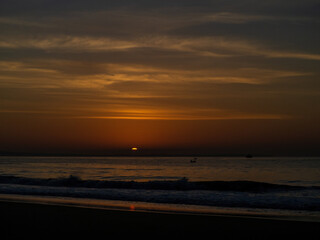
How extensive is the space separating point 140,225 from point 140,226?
13cm

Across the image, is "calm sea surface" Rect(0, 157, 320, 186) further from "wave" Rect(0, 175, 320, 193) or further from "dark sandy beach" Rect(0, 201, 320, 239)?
"dark sandy beach" Rect(0, 201, 320, 239)

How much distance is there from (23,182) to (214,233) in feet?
82.2

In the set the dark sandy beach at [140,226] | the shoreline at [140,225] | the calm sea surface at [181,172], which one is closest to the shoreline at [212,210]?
the shoreline at [140,225]

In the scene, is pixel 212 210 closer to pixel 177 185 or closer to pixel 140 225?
pixel 140 225

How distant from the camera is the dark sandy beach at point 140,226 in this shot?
816 cm

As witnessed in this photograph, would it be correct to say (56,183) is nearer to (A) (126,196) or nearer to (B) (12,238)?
(A) (126,196)

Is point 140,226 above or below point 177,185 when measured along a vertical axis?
above

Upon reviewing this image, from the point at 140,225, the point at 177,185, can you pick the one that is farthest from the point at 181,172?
the point at 140,225

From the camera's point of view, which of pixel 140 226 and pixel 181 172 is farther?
pixel 181 172

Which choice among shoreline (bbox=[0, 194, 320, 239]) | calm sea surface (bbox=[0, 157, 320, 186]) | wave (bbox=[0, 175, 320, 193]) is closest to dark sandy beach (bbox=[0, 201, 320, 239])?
shoreline (bbox=[0, 194, 320, 239])

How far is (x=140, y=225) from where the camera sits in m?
9.26

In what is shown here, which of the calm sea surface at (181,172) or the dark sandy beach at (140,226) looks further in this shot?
the calm sea surface at (181,172)

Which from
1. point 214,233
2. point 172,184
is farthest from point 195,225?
point 172,184

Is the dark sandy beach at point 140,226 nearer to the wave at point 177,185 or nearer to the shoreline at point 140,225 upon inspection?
the shoreline at point 140,225
